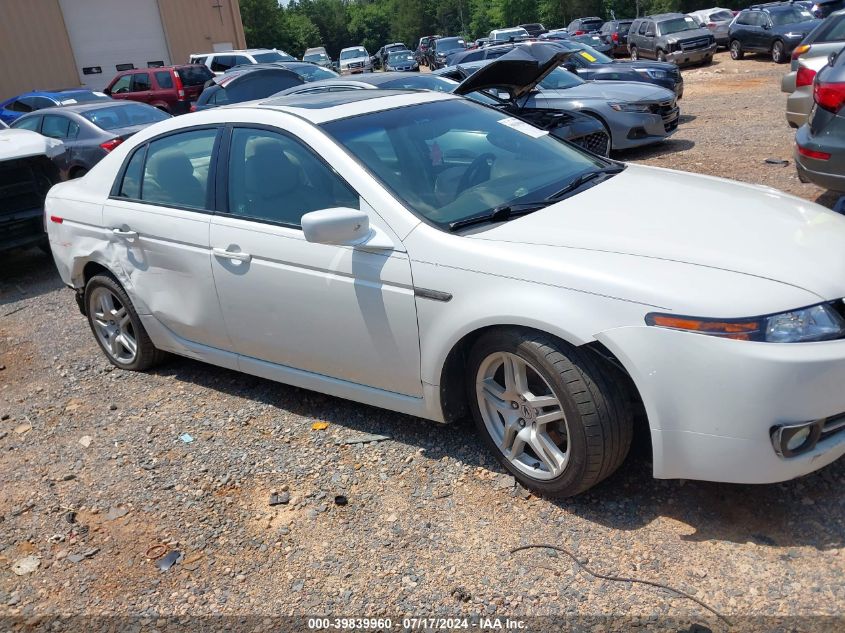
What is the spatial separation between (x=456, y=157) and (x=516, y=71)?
10.5 ft

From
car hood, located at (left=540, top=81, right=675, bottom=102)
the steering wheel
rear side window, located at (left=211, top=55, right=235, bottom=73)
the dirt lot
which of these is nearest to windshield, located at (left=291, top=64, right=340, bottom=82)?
car hood, located at (left=540, top=81, right=675, bottom=102)

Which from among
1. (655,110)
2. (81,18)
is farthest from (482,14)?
(655,110)

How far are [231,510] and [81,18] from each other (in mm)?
32689

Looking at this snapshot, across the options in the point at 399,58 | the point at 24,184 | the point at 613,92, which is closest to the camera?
the point at 24,184

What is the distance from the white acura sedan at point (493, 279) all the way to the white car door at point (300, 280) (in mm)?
11

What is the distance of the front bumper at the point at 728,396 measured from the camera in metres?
2.49

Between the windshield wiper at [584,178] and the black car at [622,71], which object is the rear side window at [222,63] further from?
the windshield wiper at [584,178]

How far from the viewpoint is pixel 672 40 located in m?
23.3

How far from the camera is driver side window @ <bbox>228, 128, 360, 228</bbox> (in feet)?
11.5

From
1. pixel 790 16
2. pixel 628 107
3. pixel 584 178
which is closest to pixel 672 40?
pixel 790 16

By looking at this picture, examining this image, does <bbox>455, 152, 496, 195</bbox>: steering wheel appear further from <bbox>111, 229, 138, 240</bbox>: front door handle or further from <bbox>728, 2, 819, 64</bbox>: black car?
<bbox>728, 2, 819, 64</bbox>: black car

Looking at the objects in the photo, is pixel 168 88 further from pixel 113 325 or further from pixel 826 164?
pixel 826 164

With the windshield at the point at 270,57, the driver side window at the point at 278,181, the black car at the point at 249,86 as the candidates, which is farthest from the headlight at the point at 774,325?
the windshield at the point at 270,57

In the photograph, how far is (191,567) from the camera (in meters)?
3.06
